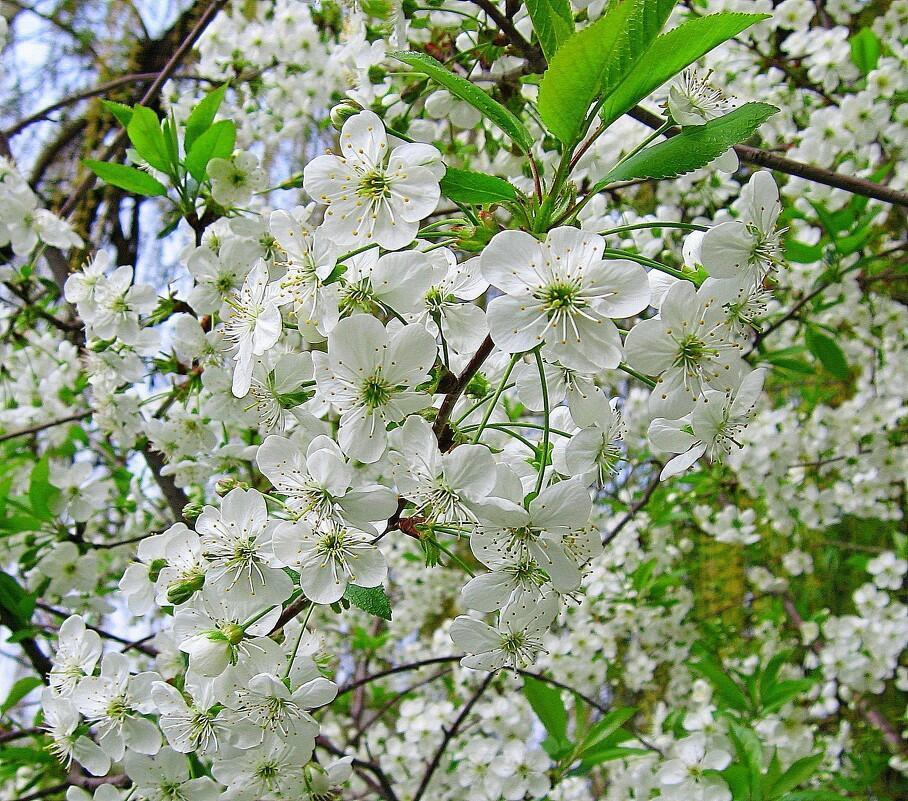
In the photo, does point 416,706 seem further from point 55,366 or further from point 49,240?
point 49,240

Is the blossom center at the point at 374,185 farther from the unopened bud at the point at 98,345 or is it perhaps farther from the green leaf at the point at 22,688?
the green leaf at the point at 22,688

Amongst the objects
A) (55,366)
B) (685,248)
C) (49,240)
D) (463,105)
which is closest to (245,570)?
(685,248)

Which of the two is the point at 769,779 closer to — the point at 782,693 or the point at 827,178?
the point at 782,693

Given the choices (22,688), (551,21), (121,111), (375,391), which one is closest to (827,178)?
(551,21)

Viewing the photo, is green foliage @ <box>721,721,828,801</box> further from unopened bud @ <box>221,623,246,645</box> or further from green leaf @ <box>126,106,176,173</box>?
green leaf @ <box>126,106,176,173</box>

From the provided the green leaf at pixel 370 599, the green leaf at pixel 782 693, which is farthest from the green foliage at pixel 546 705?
the green leaf at pixel 370 599

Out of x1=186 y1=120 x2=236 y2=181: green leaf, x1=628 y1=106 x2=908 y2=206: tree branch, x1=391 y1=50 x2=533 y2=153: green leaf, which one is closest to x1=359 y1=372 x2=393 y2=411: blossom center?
x1=391 y1=50 x2=533 y2=153: green leaf
